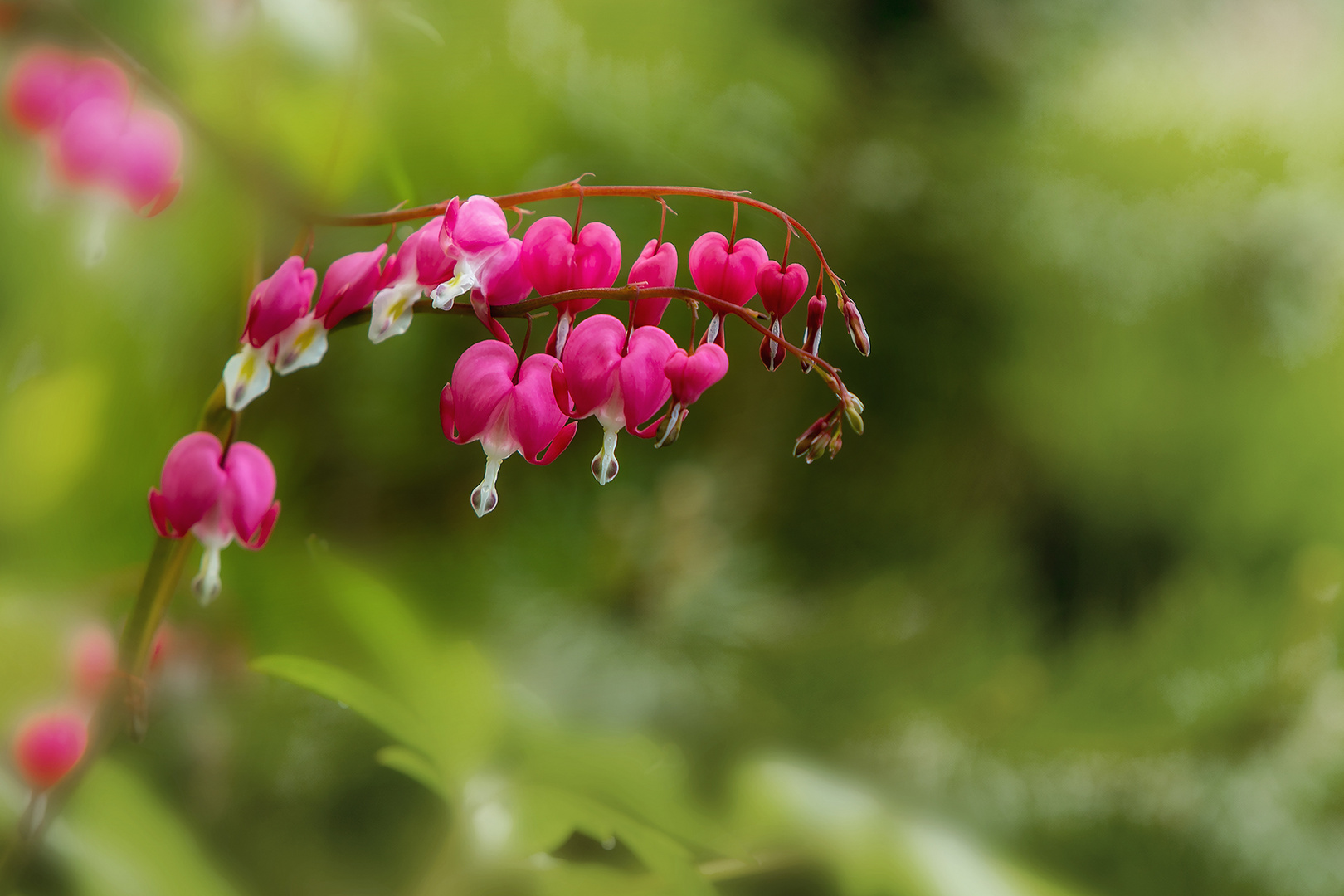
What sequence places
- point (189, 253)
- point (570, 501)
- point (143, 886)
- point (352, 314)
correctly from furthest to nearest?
point (570, 501) → point (189, 253) → point (143, 886) → point (352, 314)

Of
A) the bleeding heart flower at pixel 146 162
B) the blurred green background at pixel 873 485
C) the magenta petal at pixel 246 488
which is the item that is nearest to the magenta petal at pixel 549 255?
the magenta petal at pixel 246 488

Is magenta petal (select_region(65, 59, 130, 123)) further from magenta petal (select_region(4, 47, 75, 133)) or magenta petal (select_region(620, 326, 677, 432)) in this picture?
magenta petal (select_region(620, 326, 677, 432))

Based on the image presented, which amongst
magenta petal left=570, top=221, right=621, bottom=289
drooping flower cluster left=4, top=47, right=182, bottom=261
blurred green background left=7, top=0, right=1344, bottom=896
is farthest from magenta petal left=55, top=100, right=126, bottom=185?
magenta petal left=570, top=221, right=621, bottom=289

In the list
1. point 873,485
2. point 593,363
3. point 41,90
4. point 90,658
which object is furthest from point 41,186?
point 873,485

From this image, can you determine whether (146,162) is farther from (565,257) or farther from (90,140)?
(565,257)

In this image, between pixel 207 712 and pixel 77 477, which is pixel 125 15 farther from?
pixel 207 712

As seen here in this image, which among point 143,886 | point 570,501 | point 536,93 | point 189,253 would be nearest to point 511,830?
point 143,886
